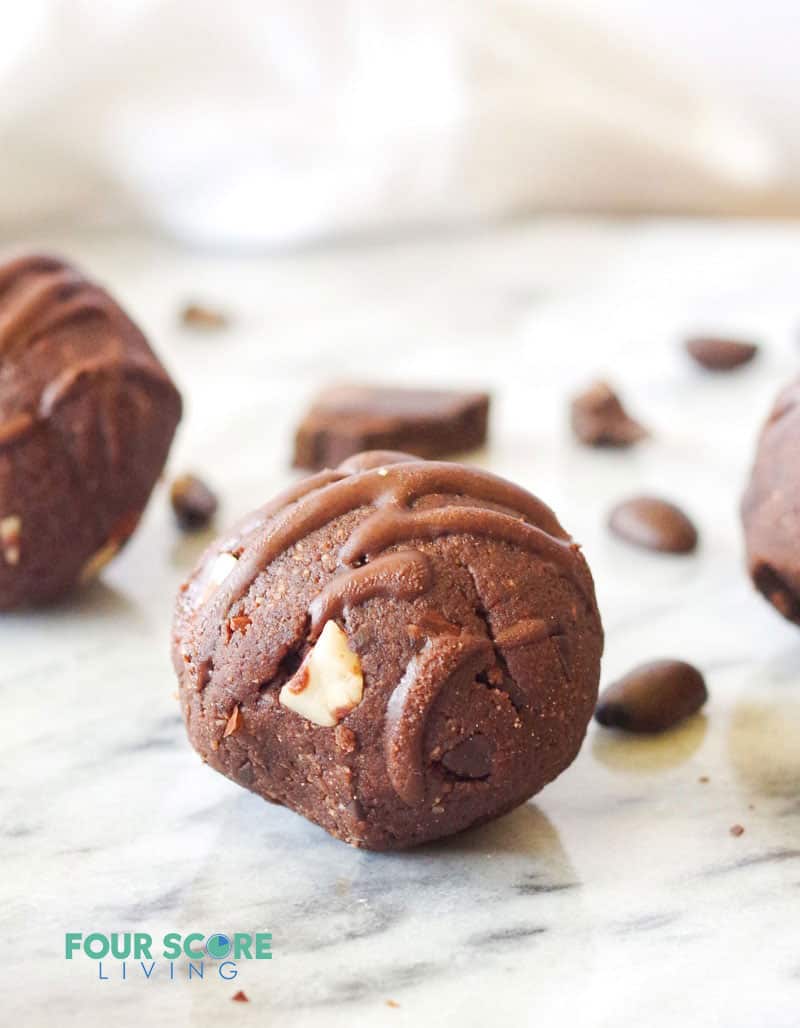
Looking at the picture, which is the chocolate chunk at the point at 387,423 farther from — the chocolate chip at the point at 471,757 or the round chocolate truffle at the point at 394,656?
the chocolate chip at the point at 471,757

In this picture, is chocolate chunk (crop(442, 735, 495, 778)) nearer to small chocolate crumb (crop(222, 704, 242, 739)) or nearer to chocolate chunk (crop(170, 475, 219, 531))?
small chocolate crumb (crop(222, 704, 242, 739))

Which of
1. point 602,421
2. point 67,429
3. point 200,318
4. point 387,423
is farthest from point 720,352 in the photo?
point 67,429

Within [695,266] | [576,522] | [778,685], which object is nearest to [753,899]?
[778,685]

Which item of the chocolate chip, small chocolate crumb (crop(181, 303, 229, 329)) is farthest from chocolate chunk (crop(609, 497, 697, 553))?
small chocolate crumb (crop(181, 303, 229, 329))

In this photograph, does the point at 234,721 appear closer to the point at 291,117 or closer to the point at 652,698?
the point at 652,698

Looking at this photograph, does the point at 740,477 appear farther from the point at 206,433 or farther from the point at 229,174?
the point at 229,174

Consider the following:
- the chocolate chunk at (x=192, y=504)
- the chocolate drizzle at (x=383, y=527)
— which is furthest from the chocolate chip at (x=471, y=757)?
the chocolate chunk at (x=192, y=504)

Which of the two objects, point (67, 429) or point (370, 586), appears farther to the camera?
point (67, 429)
